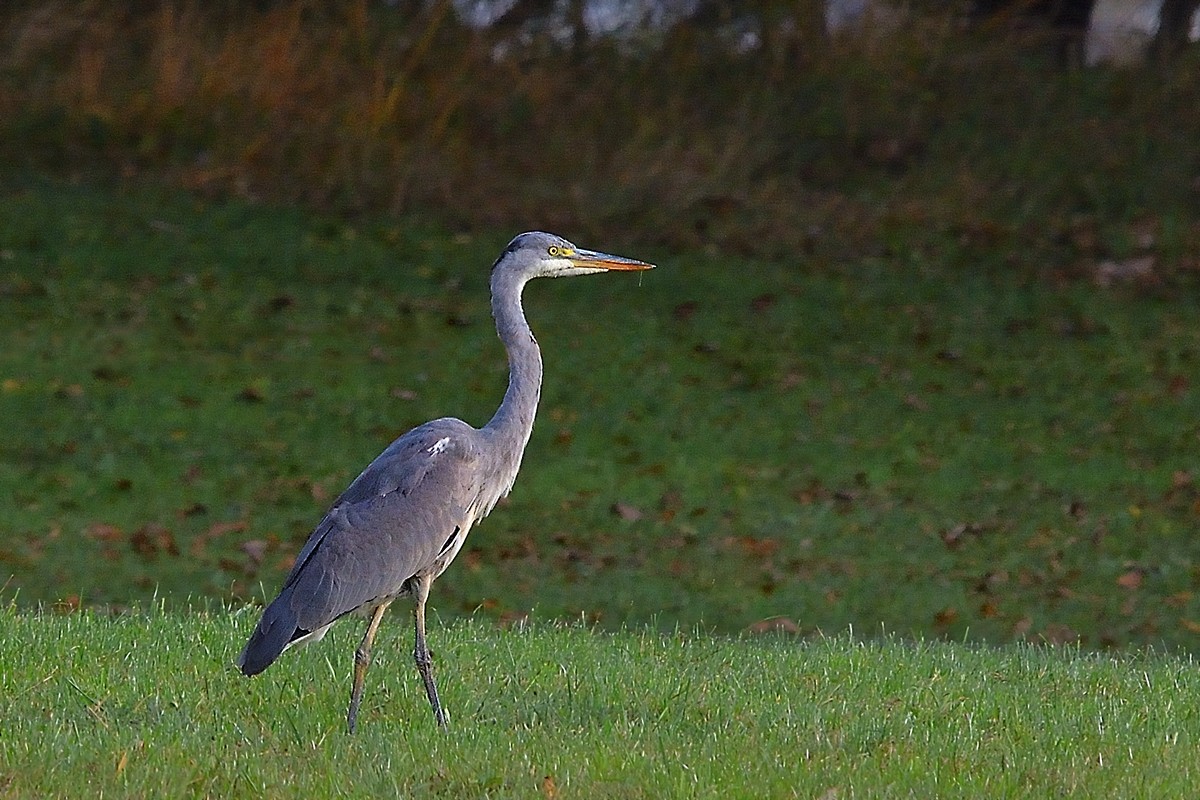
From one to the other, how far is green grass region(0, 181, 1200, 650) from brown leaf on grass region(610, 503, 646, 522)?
0.03m

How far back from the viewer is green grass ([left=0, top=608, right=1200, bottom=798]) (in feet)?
19.8

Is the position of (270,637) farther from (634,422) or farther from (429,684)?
(634,422)

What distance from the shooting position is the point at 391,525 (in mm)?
7438

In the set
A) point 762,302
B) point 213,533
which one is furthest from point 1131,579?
point 213,533

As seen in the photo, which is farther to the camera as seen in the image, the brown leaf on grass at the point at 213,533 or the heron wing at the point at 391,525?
the brown leaf on grass at the point at 213,533

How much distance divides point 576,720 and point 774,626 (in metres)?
5.15

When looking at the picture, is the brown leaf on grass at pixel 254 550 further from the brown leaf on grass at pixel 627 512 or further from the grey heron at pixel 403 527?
the grey heron at pixel 403 527

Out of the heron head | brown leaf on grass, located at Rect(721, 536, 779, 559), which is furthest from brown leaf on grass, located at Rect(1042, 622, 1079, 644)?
the heron head

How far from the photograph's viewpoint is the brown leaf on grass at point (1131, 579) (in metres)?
12.9

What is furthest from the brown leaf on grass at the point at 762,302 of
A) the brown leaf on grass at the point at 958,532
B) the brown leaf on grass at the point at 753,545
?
the brown leaf on grass at the point at 753,545

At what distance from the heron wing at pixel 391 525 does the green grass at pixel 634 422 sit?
4.64 m

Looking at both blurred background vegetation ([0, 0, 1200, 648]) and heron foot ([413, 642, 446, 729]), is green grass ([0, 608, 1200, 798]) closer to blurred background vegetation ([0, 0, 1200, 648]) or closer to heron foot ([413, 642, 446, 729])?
heron foot ([413, 642, 446, 729])

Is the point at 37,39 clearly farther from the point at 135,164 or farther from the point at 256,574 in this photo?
the point at 256,574

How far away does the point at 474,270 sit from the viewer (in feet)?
61.4
